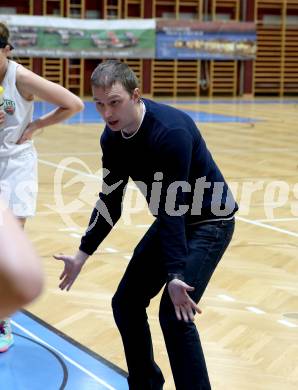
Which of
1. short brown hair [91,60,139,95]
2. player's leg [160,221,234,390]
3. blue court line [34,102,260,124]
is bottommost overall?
blue court line [34,102,260,124]

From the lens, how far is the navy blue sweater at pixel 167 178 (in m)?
2.64

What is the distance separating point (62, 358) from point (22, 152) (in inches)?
41.9

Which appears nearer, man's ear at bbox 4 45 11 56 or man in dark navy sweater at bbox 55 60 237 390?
man in dark navy sweater at bbox 55 60 237 390

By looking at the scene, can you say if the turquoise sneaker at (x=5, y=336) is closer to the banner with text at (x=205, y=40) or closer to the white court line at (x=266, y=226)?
the white court line at (x=266, y=226)

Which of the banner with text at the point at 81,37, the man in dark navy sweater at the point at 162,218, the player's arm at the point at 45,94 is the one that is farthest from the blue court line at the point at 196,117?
the man in dark navy sweater at the point at 162,218

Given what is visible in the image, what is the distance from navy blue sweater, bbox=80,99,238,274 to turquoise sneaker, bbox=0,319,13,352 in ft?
3.35

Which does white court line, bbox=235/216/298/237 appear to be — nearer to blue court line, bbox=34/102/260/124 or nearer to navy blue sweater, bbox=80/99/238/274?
navy blue sweater, bbox=80/99/238/274

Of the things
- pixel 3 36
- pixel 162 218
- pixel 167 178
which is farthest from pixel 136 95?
pixel 3 36

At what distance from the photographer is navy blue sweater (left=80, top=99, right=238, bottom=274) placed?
8.65ft

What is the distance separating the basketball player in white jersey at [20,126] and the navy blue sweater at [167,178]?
30.2 inches

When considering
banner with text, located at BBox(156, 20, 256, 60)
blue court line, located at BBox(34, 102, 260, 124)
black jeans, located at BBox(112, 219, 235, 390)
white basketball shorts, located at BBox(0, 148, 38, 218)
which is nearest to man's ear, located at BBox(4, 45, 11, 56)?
white basketball shorts, located at BBox(0, 148, 38, 218)

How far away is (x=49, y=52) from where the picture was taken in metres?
22.6

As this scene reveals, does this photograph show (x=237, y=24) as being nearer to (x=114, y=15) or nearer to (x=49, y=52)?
(x=114, y=15)

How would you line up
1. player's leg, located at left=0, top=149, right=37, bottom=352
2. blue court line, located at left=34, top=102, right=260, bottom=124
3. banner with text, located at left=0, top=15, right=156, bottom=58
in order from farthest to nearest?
banner with text, located at left=0, top=15, right=156, bottom=58 < blue court line, located at left=34, top=102, right=260, bottom=124 < player's leg, located at left=0, top=149, right=37, bottom=352
